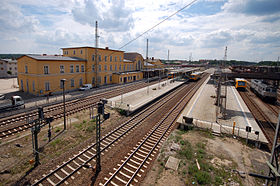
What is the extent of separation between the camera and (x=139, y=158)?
11.7 m

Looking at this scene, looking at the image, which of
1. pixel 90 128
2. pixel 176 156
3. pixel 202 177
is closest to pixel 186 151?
pixel 176 156

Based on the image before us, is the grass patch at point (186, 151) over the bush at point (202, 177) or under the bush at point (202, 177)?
over

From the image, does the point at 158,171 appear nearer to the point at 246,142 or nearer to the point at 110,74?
the point at 246,142

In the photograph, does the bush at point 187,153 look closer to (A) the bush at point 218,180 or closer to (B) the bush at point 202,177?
(B) the bush at point 202,177

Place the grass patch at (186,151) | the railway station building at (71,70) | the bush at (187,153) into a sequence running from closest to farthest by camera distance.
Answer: the bush at (187,153) → the grass patch at (186,151) → the railway station building at (71,70)

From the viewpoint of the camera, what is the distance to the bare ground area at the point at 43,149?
31.5 feet

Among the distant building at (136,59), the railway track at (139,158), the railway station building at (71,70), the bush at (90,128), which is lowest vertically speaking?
the railway track at (139,158)

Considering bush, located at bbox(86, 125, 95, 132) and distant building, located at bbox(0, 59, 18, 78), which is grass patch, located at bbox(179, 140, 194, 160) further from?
distant building, located at bbox(0, 59, 18, 78)

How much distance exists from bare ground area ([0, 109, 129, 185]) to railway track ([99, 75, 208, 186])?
13.4 ft

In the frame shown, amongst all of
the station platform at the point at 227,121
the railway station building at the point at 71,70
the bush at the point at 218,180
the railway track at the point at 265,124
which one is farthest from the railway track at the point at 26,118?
the railway track at the point at 265,124

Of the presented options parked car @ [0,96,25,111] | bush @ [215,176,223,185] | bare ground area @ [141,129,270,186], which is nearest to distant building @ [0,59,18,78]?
parked car @ [0,96,25,111]

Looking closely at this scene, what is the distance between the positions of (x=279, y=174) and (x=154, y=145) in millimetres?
9357

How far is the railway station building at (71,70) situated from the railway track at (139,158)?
2349cm

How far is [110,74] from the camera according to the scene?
45.8 meters
